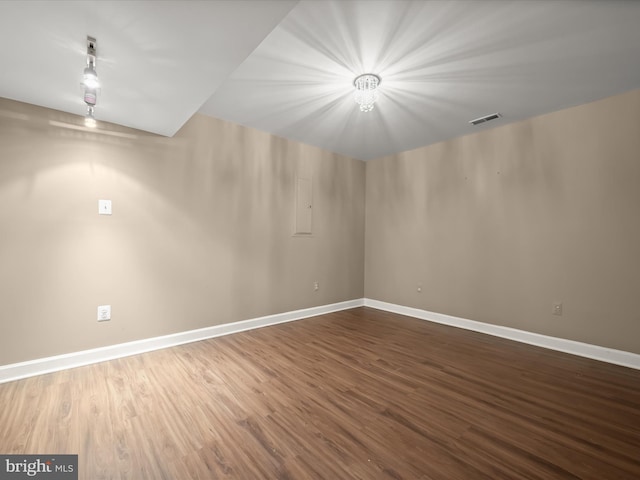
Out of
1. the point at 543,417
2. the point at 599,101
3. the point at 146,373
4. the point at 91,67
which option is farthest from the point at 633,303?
the point at 91,67

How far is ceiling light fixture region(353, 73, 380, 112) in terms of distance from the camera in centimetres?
230

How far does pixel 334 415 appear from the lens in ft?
5.57

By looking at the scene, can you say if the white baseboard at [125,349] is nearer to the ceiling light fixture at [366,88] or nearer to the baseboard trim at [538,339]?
the baseboard trim at [538,339]

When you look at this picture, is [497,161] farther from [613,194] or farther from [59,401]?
[59,401]

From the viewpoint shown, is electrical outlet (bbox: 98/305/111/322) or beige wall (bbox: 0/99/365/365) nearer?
beige wall (bbox: 0/99/365/365)

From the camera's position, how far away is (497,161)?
10.8 feet

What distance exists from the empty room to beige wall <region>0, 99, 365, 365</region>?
2cm

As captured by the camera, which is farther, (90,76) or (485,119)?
(485,119)

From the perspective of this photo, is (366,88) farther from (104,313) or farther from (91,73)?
(104,313)

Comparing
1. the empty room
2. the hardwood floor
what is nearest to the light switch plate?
the empty room

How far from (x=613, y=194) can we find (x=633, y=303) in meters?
1.04

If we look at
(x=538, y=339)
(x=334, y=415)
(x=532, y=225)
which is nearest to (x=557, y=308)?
(x=538, y=339)

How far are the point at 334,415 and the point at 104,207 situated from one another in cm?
266

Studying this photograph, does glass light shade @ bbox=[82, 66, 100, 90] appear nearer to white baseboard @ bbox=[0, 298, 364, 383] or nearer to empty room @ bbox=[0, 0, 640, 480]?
empty room @ bbox=[0, 0, 640, 480]
